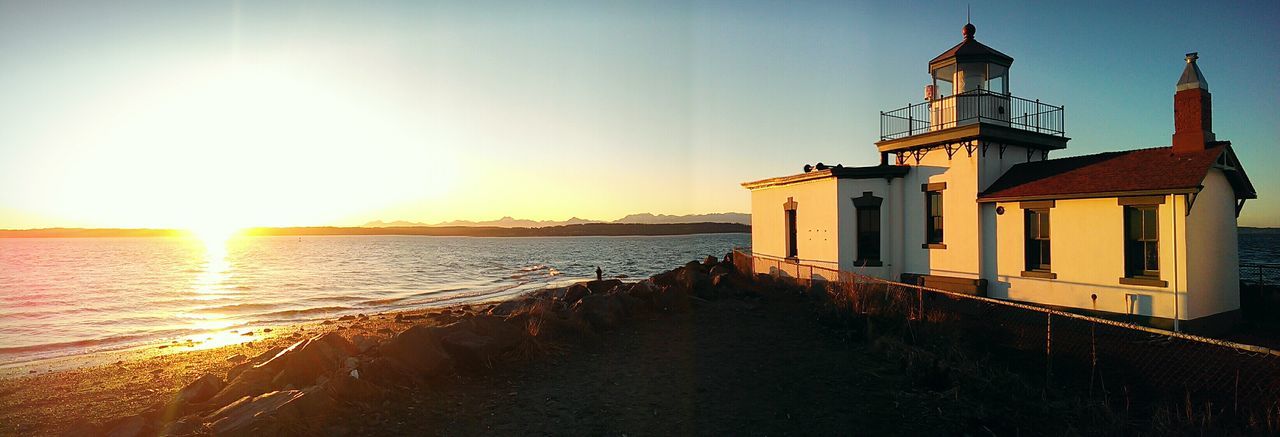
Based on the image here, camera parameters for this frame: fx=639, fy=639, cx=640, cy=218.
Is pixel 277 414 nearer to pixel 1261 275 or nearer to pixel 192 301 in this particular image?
pixel 1261 275

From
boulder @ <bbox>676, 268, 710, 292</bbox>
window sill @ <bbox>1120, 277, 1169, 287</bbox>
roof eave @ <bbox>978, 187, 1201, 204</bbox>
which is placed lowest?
boulder @ <bbox>676, 268, 710, 292</bbox>

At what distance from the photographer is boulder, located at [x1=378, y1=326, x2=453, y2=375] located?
9000mm

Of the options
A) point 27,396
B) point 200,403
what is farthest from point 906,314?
point 27,396

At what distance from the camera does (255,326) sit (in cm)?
2306

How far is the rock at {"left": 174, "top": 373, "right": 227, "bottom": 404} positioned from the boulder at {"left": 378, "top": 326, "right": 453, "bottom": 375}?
82.2 inches

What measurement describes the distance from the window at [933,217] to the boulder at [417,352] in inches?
556

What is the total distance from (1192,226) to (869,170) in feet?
24.0

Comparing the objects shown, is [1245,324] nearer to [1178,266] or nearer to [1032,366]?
[1178,266]

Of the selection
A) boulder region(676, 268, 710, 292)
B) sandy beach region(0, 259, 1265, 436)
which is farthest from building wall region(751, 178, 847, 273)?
sandy beach region(0, 259, 1265, 436)

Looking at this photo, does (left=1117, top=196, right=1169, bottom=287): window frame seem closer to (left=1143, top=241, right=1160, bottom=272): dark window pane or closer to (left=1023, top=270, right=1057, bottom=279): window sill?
(left=1143, top=241, right=1160, bottom=272): dark window pane

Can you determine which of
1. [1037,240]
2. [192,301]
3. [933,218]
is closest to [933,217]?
[933,218]

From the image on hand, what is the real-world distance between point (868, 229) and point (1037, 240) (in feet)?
14.6

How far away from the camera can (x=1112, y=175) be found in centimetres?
1444

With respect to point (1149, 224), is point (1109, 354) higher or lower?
lower
